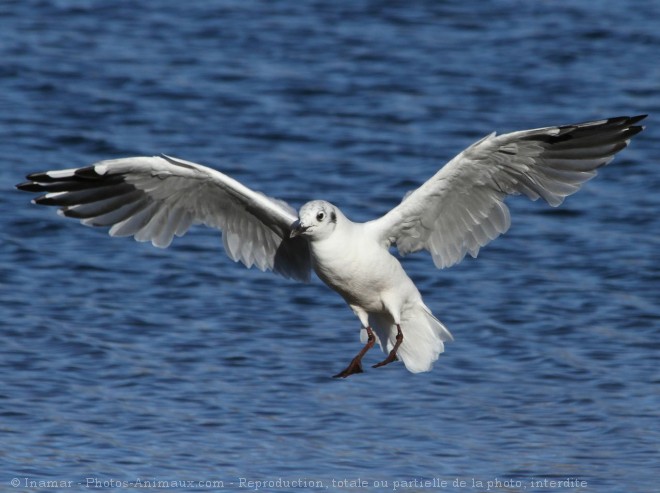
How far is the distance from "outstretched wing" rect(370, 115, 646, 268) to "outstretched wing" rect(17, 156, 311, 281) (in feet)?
2.50

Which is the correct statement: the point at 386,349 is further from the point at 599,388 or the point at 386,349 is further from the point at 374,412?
the point at 599,388

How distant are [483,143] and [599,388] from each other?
305 cm

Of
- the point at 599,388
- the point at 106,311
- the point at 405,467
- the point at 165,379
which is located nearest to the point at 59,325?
the point at 106,311

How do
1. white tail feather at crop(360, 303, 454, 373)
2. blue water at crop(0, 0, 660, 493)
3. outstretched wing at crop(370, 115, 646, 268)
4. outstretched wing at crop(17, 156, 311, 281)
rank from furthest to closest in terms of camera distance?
blue water at crop(0, 0, 660, 493)
white tail feather at crop(360, 303, 454, 373)
outstretched wing at crop(17, 156, 311, 281)
outstretched wing at crop(370, 115, 646, 268)

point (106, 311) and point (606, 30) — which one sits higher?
point (606, 30)

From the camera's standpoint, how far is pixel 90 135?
15.8 metres

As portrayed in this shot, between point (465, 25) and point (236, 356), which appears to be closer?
point (236, 356)

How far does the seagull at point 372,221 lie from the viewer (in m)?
8.37

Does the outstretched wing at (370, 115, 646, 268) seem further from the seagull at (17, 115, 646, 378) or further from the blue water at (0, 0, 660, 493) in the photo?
the blue water at (0, 0, 660, 493)

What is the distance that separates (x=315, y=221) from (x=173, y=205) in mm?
1419

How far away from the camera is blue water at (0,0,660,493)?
9.61m

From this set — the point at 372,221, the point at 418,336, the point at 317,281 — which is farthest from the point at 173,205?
the point at 317,281

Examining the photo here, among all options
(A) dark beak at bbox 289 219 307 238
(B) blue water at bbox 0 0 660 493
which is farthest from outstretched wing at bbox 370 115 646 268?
(B) blue water at bbox 0 0 660 493

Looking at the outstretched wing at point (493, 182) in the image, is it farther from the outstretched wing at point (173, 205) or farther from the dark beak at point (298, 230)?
the outstretched wing at point (173, 205)
